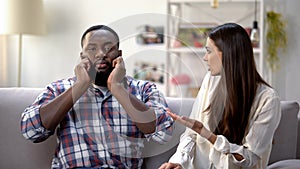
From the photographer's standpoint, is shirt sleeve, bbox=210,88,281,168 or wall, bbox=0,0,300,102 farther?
wall, bbox=0,0,300,102

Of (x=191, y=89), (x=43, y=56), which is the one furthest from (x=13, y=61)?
(x=191, y=89)

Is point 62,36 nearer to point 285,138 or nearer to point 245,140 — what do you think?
point 285,138

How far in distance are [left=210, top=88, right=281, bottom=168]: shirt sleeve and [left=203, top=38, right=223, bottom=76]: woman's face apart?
0.64 feet

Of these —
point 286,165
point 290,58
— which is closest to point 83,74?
point 286,165

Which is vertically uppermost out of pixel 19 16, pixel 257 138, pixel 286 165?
pixel 19 16

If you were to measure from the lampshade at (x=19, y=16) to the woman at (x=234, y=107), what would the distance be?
221 centimetres

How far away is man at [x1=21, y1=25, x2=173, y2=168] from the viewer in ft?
5.33

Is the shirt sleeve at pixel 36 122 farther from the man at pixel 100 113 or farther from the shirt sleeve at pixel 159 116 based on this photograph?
the shirt sleeve at pixel 159 116

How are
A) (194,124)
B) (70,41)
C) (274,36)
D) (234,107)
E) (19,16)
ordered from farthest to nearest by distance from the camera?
(70,41) < (274,36) < (19,16) < (234,107) < (194,124)

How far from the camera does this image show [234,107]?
1.66 metres

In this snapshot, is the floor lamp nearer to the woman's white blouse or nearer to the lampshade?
the lampshade

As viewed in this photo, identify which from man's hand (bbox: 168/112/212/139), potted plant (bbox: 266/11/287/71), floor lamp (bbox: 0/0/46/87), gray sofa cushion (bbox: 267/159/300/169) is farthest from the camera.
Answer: potted plant (bbox: 266/11/287/71)

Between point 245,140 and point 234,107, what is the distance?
0.36 feet

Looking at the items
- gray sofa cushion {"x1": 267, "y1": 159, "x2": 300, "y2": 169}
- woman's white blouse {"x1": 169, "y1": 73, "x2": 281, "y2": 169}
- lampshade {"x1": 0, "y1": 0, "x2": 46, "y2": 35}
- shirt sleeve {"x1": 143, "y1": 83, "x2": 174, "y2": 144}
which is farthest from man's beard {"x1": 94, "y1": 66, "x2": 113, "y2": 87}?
lampshade {"x1": 0, "y1": 0, "x2": 46, "y2": 35}
